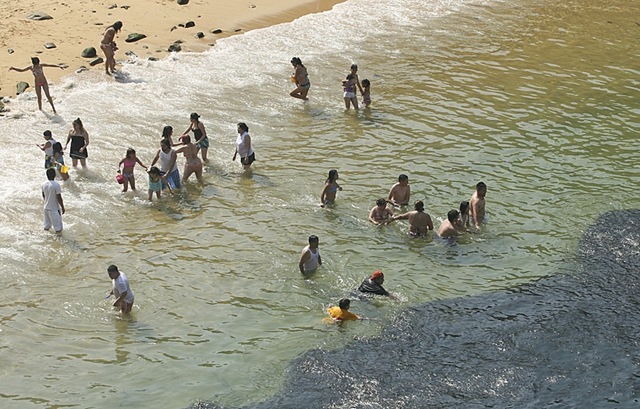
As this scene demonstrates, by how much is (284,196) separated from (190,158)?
289cm

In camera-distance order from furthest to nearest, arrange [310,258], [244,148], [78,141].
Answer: [244,148] < [78,141] < [310,258]

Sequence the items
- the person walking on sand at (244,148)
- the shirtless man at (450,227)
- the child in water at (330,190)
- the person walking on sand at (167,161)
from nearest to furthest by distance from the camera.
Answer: the shirtless man at (450,227) → the child in water at (330,190) → the person walking on sand at (167,161) → the person walking on sand at (244,148)

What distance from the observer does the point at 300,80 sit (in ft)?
90.5

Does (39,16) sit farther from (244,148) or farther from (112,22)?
(244,148)

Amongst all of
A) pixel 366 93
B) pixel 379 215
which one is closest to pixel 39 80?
pixel 366 93

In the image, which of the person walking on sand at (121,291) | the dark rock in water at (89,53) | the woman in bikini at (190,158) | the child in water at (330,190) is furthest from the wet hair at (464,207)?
the dark rock in water at (89,53)

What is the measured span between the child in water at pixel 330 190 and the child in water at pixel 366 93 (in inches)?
277

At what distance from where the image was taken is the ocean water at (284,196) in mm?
16109

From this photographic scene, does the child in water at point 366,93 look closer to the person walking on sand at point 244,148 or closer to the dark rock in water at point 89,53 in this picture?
the person walking on sand at point 244,148

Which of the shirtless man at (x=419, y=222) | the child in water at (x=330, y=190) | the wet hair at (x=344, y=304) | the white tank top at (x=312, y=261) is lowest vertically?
the wet hair at (x=344, y=304)

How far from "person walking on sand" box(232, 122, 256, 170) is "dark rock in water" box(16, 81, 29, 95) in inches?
327

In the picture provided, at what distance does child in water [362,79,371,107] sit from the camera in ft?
89.8

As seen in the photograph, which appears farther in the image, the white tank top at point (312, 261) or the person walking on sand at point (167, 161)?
the person walking on sand at point (167, 161)

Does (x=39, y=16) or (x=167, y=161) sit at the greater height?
(x=39, y=16)
